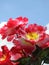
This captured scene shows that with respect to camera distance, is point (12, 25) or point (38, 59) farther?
point (12, 25)

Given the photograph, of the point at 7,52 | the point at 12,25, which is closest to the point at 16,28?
the point at 12,25

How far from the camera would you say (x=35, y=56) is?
1.49m

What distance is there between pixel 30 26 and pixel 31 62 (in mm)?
227

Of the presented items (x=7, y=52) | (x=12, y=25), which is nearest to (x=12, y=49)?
(x=7, y=52)

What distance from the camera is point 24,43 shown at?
1497 mm

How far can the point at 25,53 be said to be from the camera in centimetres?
153

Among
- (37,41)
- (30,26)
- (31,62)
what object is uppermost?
(30,26)

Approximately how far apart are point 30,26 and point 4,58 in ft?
0.86

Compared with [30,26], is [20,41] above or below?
below

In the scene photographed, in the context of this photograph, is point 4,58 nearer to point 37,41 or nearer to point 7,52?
point 7,52

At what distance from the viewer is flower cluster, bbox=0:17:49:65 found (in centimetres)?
150

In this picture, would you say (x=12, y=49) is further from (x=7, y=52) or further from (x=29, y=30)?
(x=29, y=30)

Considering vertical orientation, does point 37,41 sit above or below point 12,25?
below

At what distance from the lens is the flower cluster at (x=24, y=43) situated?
1497 millimetres
